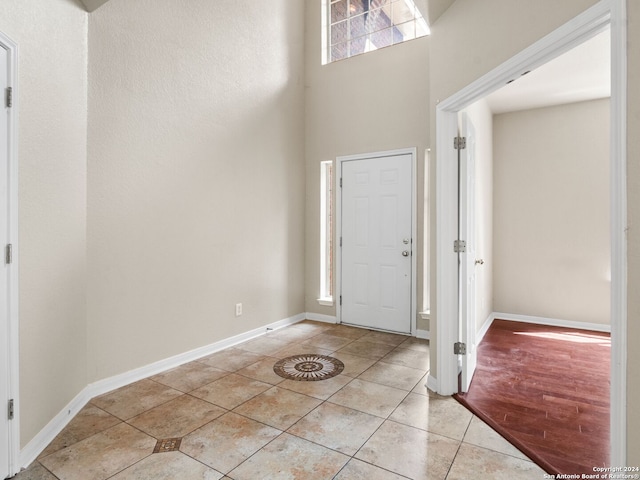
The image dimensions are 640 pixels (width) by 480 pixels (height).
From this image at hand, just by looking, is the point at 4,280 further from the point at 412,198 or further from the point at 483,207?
the point at 483,207

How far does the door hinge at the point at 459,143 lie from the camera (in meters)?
2.70

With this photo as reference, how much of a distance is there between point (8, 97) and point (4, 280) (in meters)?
0.88

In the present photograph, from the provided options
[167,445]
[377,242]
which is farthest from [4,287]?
[377,242]

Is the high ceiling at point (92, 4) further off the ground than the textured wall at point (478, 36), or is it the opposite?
the high ceiling at point (92, 4)

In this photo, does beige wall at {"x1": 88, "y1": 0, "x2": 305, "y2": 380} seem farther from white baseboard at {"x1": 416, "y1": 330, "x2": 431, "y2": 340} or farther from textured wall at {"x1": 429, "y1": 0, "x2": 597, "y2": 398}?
textured wall at {"x1": 429, "y1": 0, "x2": 597, "y2": 398}

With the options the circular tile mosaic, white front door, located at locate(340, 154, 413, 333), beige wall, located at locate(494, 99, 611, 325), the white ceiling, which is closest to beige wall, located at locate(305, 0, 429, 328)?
white front door, located at locate(340, 154, 413, 333)

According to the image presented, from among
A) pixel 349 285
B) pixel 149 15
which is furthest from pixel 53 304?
pixel 349 285

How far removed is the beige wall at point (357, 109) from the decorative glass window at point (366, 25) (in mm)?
190

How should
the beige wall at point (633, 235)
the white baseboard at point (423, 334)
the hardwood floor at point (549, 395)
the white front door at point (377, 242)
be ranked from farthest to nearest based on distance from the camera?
the white front door at point (377, 242) → the white baseboard at point (423, 334) → the hardwood floor at point (549, 395) → the beige wall at point (633, 235)

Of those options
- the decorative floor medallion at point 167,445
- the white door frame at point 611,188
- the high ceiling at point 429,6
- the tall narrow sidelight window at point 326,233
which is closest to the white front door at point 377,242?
the tall narrow sidelight window at point 326,233

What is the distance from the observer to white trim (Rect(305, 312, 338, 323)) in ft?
15.7

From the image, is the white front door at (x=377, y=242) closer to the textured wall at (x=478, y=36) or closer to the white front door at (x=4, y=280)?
the textured wall at (x=478, y=36)

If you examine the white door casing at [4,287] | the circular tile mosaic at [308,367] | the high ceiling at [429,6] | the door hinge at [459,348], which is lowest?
the circular tile mosaic at [308,367]

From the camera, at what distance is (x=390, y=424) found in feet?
7.57
